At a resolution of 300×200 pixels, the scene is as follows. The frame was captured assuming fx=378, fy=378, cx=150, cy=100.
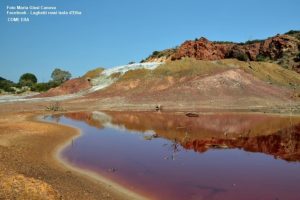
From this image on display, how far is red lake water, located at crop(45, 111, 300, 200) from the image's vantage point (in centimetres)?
1457

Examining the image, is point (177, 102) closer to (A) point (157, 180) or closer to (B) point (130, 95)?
(B) point (130, 95)

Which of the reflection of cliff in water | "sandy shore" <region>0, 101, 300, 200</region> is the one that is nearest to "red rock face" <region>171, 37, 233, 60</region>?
the reflection of cliff in water

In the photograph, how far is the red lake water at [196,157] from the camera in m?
14.6

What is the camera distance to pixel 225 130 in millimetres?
31938

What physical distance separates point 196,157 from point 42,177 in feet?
31.4

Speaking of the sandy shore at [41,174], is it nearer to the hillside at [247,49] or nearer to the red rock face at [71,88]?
the red rock face at [71,88]

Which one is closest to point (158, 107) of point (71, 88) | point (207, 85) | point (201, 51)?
point (207, 85)

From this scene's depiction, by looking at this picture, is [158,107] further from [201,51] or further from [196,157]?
[201,51]

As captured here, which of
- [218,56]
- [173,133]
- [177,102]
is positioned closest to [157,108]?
[177,102]

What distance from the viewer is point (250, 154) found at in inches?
869

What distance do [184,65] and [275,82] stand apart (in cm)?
1724

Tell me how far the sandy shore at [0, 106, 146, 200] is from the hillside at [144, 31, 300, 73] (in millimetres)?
60583

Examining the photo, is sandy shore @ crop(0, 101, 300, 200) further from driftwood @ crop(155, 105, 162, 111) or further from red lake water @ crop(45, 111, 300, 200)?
driftwood @ crop(155, 105, 162, 111)

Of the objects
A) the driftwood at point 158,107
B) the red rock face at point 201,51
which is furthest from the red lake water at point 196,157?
the red rock face at point 201,51
